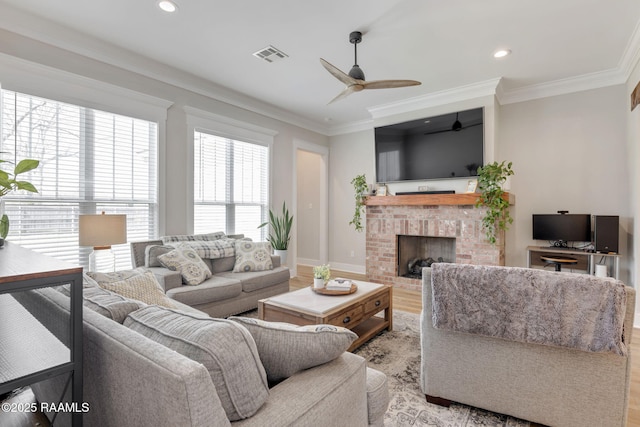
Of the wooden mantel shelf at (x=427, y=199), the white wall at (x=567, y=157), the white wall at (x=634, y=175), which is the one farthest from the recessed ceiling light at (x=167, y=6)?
the white wall at (x=634, y=175)

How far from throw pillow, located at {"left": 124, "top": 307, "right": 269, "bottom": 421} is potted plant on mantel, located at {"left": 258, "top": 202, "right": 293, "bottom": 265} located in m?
3.89

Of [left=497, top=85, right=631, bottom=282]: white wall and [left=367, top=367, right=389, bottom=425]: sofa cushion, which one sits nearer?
[left=367, top=367, right=389, bottom=425]: sofa cushion

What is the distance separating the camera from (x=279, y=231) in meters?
Answer: 4.93

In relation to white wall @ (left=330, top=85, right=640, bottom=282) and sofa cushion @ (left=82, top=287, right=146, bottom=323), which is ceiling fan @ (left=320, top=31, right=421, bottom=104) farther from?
sofa cushion @ (left=82, top=287, right=146, bottom=323)

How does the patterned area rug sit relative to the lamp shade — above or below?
below

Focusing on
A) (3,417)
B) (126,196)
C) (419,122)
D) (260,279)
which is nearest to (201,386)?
(3,417)

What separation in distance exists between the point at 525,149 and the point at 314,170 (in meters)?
3.85

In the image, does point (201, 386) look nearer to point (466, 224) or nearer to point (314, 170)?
point (466, 224)

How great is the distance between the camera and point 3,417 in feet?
5.20

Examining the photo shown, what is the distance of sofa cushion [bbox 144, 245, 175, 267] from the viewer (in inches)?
123

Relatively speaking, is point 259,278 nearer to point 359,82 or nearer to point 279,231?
point 279,231

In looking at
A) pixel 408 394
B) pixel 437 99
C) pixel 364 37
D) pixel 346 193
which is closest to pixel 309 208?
pixel 346 193

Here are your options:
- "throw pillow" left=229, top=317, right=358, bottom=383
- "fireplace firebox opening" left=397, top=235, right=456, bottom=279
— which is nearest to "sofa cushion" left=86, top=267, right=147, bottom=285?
"throw pillow" left=229, top=317, right=358, bottom=383

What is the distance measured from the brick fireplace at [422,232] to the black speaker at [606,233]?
94 cm
